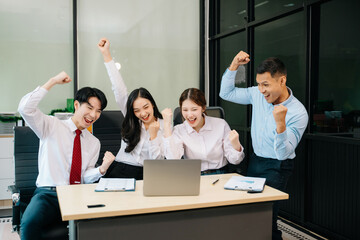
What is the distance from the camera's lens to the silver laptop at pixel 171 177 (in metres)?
1.63

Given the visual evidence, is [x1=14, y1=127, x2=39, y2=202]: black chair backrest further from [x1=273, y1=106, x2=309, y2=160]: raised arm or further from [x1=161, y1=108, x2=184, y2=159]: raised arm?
[x1=273, y1=106, x2=309, y2=160]: raised arm

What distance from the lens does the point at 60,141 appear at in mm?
2250

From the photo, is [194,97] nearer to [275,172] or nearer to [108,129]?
[275,172]

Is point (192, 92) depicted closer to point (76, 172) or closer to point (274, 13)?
point (76, 172)

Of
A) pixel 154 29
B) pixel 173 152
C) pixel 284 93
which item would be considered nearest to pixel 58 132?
pixel 173 152

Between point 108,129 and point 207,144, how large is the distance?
0.89m

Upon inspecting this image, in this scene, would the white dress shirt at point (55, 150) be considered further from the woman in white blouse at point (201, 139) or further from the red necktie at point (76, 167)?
the woman in white blouse at point (201, 139)

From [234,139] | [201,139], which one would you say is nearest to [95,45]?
[201,139]

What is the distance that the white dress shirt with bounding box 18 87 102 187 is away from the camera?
7.08 ft

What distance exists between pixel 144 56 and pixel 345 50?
105 inches

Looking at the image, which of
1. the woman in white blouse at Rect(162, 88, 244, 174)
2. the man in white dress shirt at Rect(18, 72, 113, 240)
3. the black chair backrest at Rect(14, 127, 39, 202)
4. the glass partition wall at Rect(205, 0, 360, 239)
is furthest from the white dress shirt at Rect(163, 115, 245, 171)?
the black chair backrest at Rect(14, 127, 39, 202)

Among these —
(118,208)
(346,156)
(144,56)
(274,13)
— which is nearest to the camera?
(118,208)

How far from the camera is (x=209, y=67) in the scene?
16.6 feet

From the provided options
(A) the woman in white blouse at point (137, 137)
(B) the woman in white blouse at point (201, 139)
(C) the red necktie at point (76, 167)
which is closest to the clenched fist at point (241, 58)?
(B) the woman in white blouse at point (201, 139)
